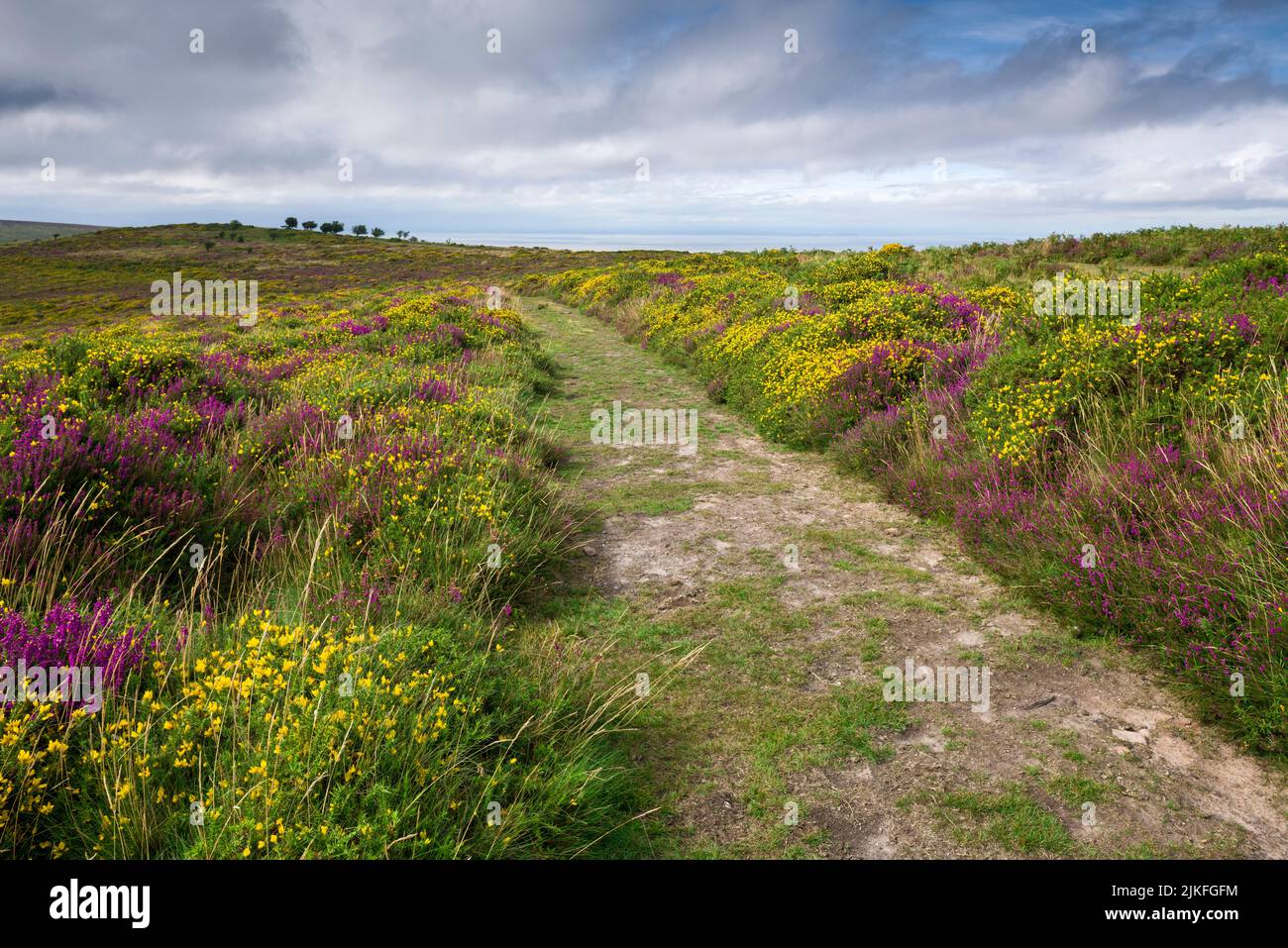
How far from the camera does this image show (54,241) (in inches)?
4609

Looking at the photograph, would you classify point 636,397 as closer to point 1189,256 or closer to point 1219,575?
point 1219,575

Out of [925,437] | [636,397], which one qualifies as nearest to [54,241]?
[636,397]
